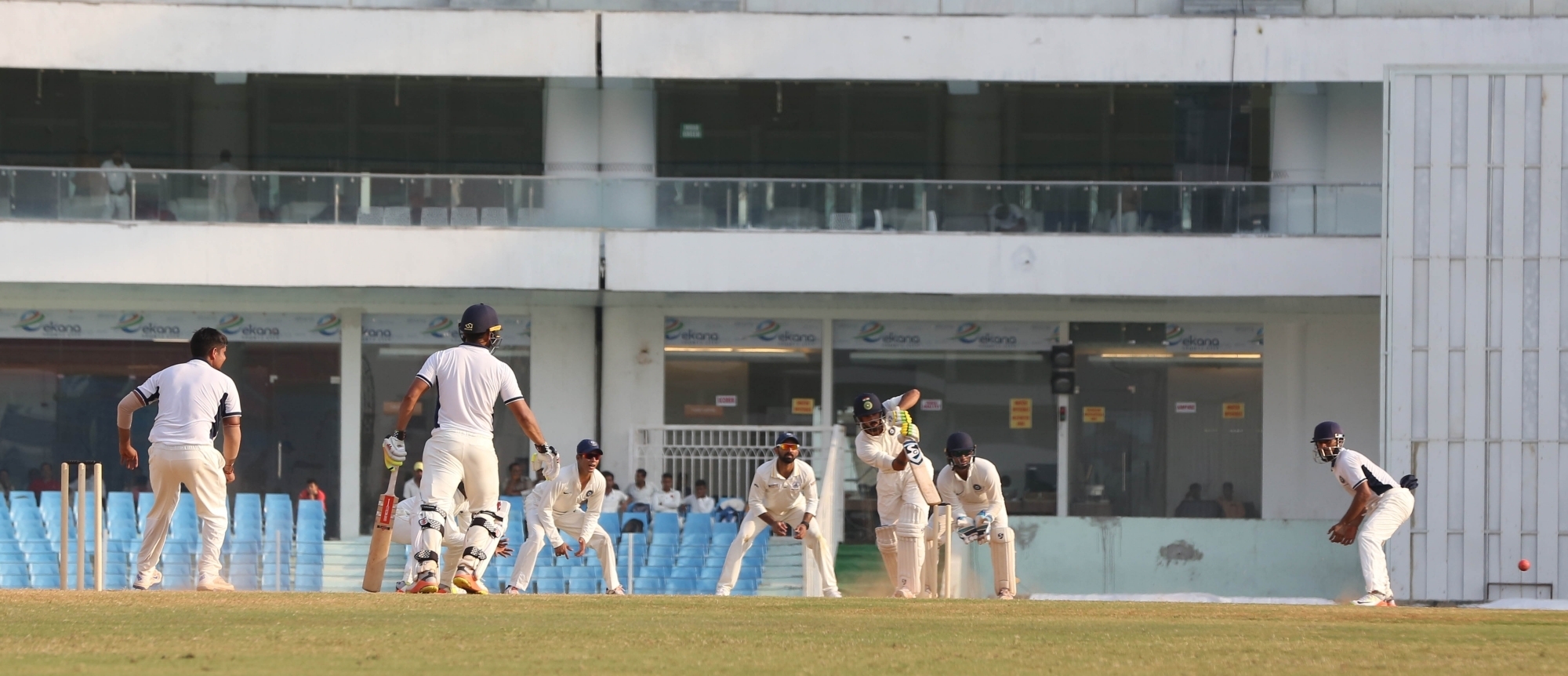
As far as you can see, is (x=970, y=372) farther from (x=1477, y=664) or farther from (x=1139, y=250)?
(x=1477, y=664)

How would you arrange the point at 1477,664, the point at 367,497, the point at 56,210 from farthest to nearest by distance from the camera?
the point at 367,497
the point at 56,210
the point at 1477,664

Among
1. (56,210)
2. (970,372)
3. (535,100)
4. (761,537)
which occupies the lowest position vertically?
(761,537)

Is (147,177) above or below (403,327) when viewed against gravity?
above

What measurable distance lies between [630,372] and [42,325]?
27.3 feet

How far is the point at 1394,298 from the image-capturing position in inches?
911

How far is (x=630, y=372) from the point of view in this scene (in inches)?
1102

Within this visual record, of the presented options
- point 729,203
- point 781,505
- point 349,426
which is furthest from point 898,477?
point 349,426

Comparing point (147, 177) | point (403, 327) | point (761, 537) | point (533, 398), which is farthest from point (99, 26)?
point (761, 537)

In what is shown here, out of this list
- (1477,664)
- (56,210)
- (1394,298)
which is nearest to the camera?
(1477,664)

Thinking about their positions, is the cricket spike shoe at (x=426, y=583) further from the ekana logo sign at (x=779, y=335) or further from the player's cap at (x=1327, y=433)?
the ekana logo sign at (x=779, y=335)

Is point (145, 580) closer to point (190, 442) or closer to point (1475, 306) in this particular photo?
point (190, 442)

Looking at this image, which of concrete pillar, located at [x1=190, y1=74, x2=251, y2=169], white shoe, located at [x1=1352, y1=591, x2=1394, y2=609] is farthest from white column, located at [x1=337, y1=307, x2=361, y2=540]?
white shoe, located at [x1=1352, y1=591, x2=1394, y2=609]

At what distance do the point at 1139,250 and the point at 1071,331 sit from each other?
249 centimetres

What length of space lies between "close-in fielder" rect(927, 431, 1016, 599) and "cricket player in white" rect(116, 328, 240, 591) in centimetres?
645
